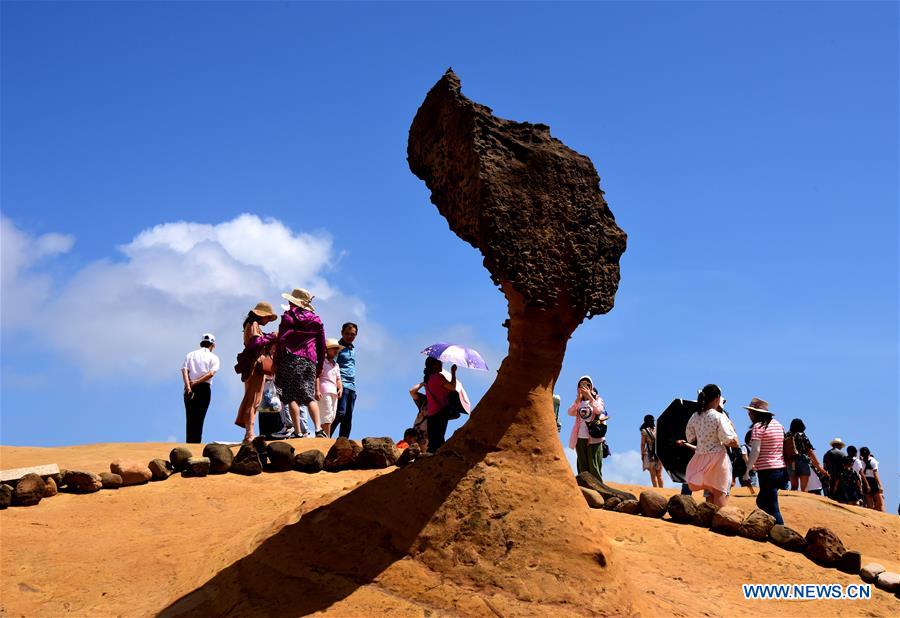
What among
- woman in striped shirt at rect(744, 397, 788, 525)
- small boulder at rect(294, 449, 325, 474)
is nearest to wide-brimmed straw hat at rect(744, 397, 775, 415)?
woman in striped shirt at rect(744, 397, 788, 525)

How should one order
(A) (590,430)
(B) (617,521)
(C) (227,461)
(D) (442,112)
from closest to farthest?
(D) (442,112) < (B) (617,521) < (C) (227,461) < (A) (590,430)

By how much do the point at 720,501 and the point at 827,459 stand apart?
6.89 metres

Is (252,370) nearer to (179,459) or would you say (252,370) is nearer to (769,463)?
(179,459)

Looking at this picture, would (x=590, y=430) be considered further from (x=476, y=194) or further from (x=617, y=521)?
(x=476, y=194)

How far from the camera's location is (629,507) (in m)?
7.78

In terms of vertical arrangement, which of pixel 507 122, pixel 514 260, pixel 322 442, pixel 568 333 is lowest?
pixel 322 442

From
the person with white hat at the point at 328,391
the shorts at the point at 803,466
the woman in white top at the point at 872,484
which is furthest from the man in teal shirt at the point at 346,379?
the woman in white top at the point at 872,484

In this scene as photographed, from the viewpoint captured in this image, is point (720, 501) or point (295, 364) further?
point (295, 364)

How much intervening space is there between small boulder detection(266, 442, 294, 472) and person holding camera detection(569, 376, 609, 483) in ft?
12.5

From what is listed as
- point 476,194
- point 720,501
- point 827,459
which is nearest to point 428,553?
point 476,194

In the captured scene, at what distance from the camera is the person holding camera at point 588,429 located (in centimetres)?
1002

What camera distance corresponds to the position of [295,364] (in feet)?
31.6

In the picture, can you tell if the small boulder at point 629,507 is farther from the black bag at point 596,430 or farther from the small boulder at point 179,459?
the small boulder at point 179,459

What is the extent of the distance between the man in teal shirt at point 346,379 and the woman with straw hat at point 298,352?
3.49 feet
